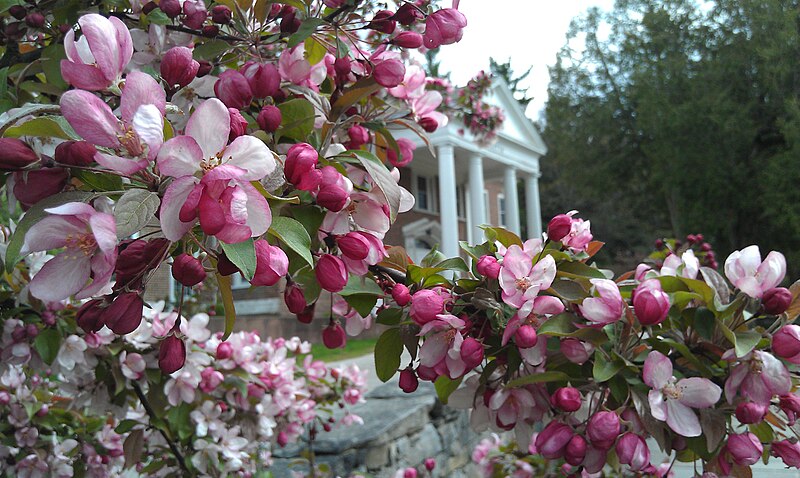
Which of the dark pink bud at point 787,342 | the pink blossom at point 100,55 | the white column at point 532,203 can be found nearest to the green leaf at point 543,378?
the dark pink bud at point 787,342

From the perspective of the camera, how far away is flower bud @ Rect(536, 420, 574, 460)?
1.16 m

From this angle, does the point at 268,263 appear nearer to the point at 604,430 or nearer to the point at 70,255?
the point at 70,255

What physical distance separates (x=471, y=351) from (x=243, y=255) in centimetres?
48

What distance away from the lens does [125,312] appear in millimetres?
806

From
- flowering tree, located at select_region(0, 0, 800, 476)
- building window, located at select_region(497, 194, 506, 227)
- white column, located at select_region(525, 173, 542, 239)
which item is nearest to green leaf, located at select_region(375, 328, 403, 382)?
flowering tree, located at select_region(0, 0, 800, 476)

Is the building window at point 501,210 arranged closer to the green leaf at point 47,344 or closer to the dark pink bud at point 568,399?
the green leaf at point 47,344

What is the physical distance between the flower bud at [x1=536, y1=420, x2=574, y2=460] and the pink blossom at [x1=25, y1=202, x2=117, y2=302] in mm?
802

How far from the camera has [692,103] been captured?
19641mm

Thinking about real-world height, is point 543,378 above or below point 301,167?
below

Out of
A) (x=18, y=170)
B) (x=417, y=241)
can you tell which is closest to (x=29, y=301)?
(x=18, y=170)

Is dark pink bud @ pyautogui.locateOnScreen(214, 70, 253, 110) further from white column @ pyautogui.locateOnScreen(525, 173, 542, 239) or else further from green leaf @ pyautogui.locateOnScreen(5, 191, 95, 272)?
white column @ pyautogui.locateOnScreen(525, 173, 542, 239)

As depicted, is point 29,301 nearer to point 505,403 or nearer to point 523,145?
point 505,403

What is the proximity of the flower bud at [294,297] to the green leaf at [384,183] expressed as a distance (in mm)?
204

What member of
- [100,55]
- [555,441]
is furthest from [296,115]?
[555,441]
